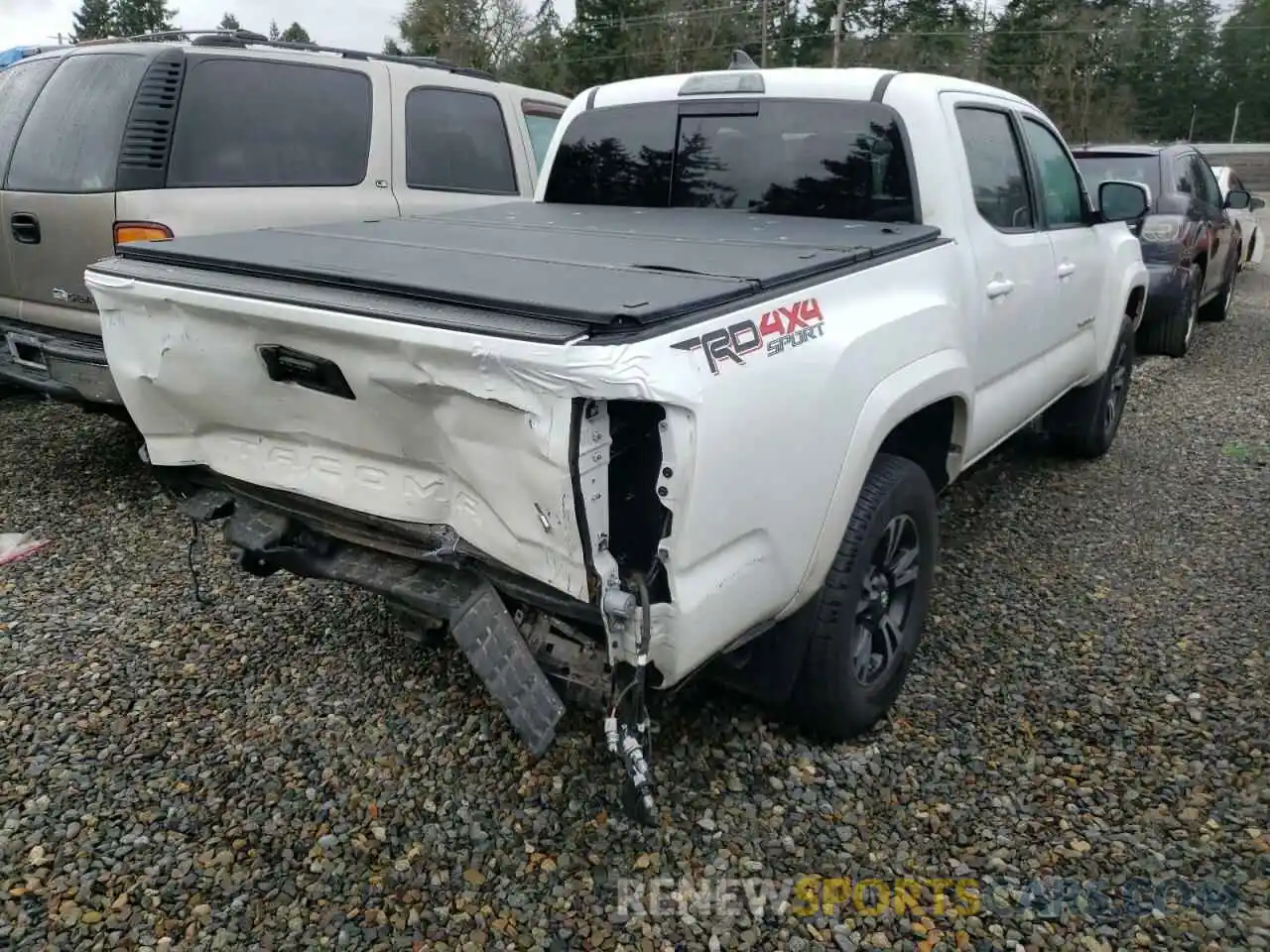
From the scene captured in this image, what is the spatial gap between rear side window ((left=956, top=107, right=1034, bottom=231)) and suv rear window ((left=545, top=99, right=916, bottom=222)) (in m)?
0.35

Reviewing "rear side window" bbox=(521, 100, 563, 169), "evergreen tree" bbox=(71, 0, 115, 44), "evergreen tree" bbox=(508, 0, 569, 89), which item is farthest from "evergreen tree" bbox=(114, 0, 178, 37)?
"rear side window" bbox=(521, 100, 563, 169)

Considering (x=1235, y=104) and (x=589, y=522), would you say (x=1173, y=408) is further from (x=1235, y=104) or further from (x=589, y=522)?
(x=1235, y=104)

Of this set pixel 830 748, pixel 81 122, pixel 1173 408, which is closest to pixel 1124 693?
pixel 830 748

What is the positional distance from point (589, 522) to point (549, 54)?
47094 mm

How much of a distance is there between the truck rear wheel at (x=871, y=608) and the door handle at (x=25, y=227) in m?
3.96

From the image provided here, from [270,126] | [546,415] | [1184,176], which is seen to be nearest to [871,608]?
[546,415]

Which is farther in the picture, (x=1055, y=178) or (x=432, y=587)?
(x=1055, y=178)

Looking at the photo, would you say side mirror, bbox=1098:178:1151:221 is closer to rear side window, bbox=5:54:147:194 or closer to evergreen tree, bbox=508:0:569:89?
rear side window, bbox=5:54:147:194

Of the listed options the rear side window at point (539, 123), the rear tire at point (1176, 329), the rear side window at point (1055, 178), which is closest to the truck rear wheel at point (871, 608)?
the rear side window at point (1055, 178)

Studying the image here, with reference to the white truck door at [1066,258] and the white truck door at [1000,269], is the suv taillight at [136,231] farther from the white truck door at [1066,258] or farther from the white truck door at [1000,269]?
the white truck door at [1066,258]

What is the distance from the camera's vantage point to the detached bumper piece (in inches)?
90.1

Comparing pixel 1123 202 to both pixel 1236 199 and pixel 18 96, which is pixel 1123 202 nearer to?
pixel 18 96

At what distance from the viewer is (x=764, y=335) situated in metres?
2.21

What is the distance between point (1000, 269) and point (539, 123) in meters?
4.13
